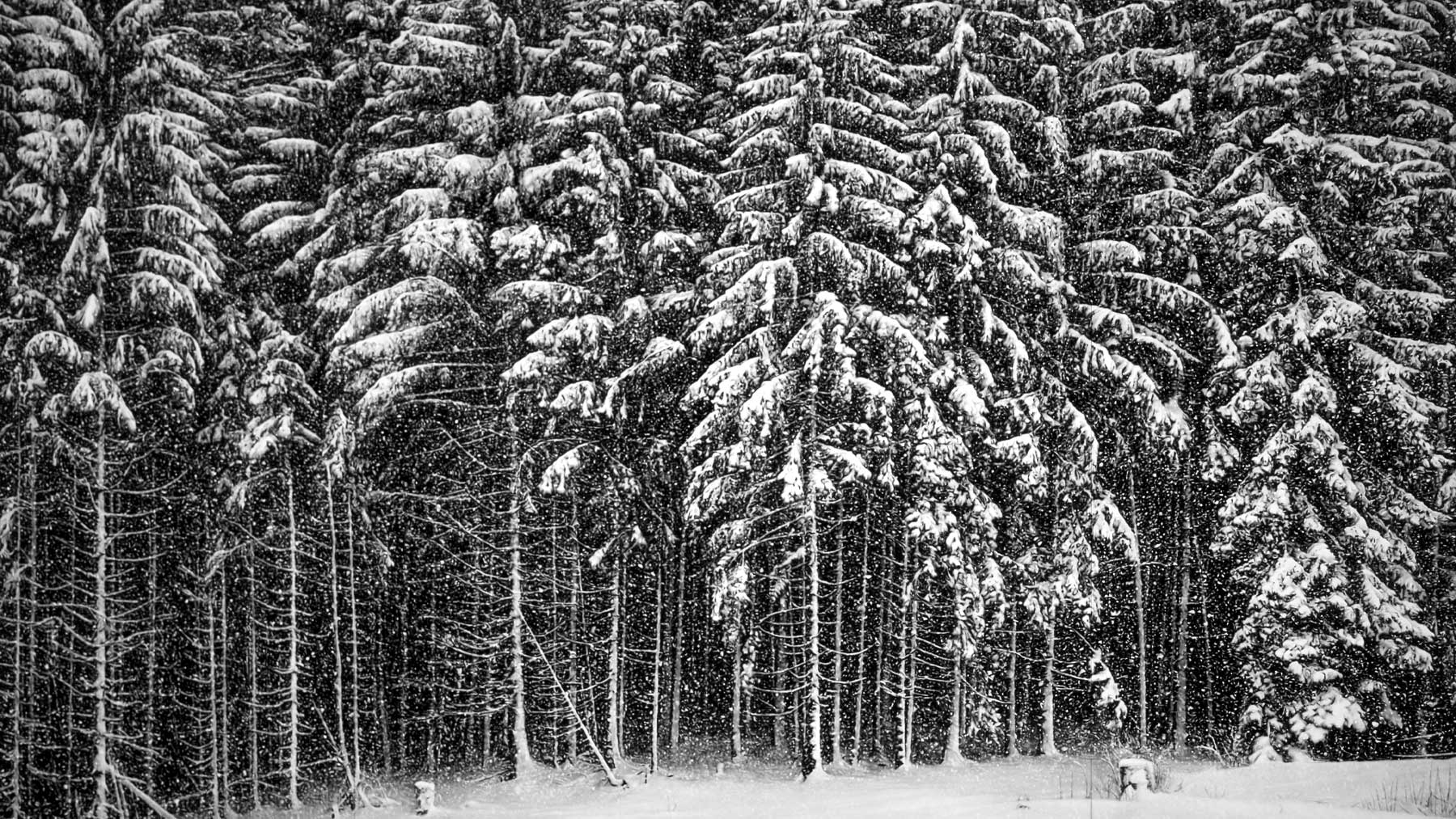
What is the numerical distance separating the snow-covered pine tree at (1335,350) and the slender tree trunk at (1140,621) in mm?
2387

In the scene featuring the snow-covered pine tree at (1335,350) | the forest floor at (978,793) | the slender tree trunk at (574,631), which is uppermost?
the snow-covered pine tree at (1335,350)

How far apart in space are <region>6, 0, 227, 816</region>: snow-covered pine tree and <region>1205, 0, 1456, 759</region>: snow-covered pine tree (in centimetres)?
1982

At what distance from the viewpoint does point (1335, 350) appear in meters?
19.8

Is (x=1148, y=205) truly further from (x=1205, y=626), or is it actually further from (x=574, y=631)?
(x=574, y=631)

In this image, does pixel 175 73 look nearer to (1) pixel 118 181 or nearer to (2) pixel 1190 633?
(1) pixel 118 181

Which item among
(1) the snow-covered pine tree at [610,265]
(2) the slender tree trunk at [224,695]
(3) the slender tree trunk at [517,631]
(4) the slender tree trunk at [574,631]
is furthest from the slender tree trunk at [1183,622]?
(2) the slender tree trunk at [224,695]

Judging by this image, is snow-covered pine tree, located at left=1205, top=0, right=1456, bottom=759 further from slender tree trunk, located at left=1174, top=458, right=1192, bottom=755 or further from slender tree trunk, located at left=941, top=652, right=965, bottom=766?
slender tree trunk, located at left=941, top=652, right=965, bottom=766

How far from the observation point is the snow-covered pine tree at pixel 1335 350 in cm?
1867

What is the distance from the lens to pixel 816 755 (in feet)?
62.6

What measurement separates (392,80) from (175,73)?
13.1ft

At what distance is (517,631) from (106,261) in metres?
10.1

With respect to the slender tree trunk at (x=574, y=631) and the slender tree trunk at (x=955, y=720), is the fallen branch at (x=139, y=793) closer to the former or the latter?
the slender tree trunk at (x=574, y=631)

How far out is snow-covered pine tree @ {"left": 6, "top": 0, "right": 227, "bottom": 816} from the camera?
1850cm

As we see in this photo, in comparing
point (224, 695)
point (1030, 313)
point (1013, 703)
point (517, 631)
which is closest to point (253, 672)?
point (224, 695)
